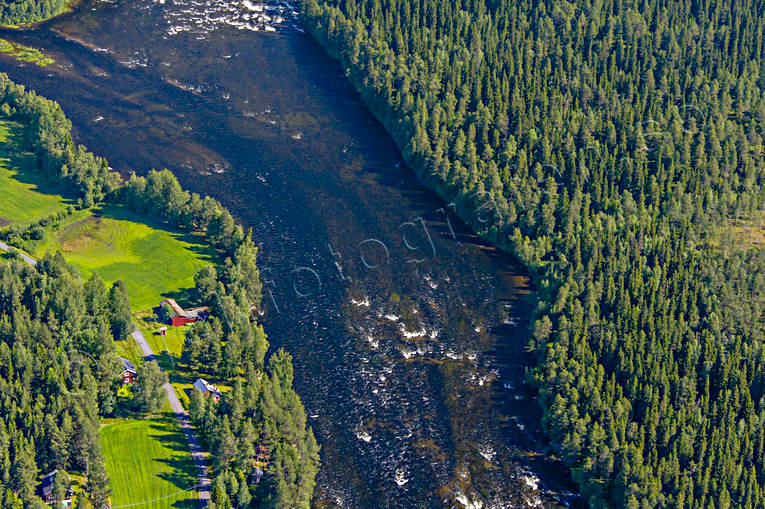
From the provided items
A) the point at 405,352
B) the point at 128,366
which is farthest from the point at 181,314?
the point at 405,352

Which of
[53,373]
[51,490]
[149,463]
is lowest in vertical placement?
[51,490]

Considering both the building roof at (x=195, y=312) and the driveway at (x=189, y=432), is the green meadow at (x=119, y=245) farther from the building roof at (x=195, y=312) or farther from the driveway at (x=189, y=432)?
the driveway at (x=189, y=432)

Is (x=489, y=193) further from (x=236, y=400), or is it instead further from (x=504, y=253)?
(x=236, y=400)

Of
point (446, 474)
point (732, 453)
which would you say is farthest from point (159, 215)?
point (732, 453)

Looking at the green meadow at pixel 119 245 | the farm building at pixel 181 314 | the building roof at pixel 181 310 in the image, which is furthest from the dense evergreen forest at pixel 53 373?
the green meadow at pixel 119 245

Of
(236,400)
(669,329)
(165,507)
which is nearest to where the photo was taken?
(165,507)

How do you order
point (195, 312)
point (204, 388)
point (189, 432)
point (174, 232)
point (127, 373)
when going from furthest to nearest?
point (174, 232) < point (195, 312) < point (127, 373) < point (204, 388) < point (189, 432)

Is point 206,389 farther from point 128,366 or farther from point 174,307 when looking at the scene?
point 174,307
